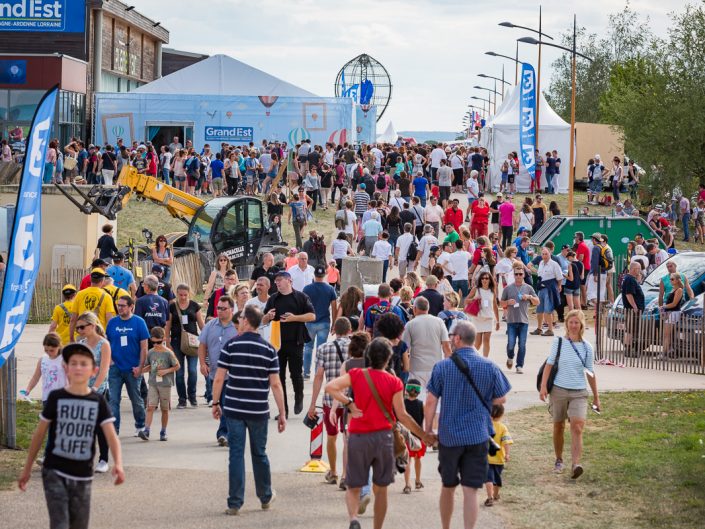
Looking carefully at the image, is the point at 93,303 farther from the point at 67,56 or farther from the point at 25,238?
the point at 67,56

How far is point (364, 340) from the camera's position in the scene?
1025cm

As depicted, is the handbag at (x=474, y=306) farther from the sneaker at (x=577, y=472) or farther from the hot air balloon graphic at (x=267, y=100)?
the hot air balloon graphic at (x=267, y=100)

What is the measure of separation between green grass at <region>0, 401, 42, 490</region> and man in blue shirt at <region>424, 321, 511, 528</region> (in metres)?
4.22

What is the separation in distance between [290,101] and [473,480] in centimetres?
3954

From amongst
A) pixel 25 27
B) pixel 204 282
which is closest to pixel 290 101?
pixel 25 27

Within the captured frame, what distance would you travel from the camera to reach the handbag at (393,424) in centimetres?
928

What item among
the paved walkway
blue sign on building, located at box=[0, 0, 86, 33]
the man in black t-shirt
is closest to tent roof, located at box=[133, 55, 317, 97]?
blue sign on building, located at box=[0, 0, 86, 33]

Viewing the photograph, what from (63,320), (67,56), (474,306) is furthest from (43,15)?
(63,320)

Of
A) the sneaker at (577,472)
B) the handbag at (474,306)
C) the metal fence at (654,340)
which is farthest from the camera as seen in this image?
the metal fence at (654,340)

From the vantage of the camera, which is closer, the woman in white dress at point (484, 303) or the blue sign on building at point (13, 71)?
the woman in white dress at point (484, 303)

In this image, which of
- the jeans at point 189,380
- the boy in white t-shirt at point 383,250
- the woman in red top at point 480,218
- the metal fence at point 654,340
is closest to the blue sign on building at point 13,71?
the woman in red top at point 480,218

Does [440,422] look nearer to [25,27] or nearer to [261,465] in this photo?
[261,465]

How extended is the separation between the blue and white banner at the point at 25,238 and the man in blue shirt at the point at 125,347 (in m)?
1.26

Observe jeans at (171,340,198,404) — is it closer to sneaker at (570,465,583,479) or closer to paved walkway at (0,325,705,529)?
paved walkway at (0,325,705,529)
